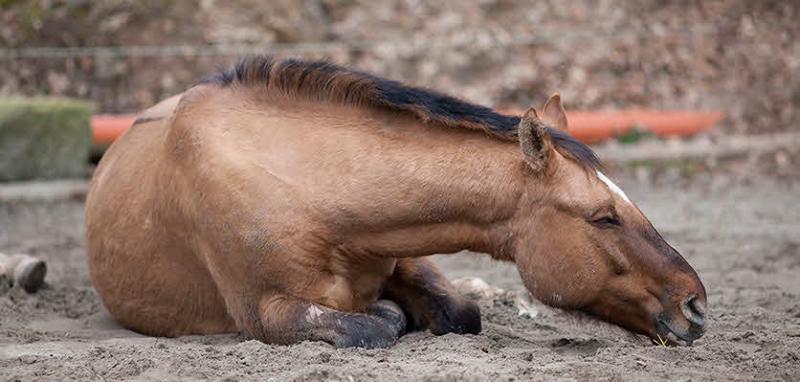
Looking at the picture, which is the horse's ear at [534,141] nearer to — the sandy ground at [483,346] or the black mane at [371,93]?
the black mane at [371,93]

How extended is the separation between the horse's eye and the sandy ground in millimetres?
385

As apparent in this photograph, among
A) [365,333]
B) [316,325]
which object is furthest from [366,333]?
[316,325]

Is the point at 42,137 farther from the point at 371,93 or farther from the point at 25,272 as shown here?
the point at 371,93

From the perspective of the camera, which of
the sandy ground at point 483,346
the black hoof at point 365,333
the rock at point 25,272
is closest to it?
the sandy ground at point 483,346

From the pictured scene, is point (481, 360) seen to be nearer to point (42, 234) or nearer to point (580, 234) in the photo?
point (580, 234)

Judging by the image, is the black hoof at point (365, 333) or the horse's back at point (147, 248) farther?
the horse's back at point (147, 248)

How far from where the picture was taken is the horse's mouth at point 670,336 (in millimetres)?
4508

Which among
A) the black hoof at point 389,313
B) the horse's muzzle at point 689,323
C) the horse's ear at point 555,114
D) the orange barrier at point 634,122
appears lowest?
the black hoof at point 389,313

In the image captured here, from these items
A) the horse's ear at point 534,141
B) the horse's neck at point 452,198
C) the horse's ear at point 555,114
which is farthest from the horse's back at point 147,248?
the horse's ear at point 555,114

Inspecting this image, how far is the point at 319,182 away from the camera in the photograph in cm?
467

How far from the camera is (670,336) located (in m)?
4.54

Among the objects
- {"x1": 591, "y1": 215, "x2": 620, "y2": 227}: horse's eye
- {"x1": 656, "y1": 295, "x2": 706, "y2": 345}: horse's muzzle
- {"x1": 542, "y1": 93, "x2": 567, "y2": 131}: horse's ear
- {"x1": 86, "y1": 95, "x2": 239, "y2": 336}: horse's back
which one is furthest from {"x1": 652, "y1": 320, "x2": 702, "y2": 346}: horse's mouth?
{"x1": 86, "y1": 95, "x2": 239, "y2": 336}: horse's back

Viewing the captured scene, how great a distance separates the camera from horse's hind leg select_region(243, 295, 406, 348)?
4.54 m

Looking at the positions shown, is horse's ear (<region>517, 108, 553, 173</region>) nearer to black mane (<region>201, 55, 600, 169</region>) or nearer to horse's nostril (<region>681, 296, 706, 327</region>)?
black mane (<region>201, 55, 600, 169</region>)
